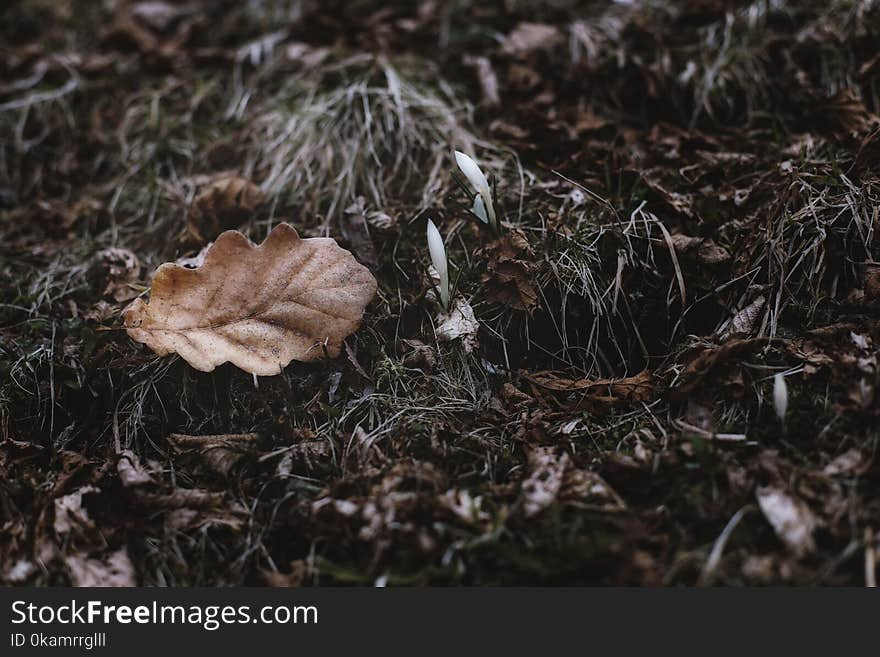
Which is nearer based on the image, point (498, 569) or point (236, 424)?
point (498, 569)

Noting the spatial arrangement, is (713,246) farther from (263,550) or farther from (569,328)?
(263,550)

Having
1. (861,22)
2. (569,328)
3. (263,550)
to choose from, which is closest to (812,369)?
(569,328)

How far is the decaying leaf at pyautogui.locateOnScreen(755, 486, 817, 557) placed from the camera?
1431 mm

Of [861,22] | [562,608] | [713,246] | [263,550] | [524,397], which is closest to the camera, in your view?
[562,608]

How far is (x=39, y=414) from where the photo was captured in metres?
1.97

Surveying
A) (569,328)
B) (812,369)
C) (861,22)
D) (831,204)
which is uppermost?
(861,22)

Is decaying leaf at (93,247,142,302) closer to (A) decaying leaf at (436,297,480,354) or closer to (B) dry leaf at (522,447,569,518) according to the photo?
(A) decaying leaf at (436,297,480,354)

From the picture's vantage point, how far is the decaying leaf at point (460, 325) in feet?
6.59

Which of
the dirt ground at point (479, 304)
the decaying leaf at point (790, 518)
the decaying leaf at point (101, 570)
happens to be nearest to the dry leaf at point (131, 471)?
the dirt ground at point (479, 304)

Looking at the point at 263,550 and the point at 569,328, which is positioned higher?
the point at 569,328

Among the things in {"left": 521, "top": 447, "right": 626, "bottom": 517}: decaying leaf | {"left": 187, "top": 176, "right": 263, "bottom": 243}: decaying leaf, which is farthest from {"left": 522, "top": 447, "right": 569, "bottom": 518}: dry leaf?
{"left": 187, "top": 176, "right": 263, "bottom": 243}: decaying leaf

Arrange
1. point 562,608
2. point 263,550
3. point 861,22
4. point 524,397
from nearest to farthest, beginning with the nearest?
point 562,608, point 263,550, point 524,397, point 861,22

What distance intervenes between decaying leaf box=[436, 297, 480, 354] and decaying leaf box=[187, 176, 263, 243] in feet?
2.87

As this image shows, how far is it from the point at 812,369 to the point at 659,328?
42 cm
